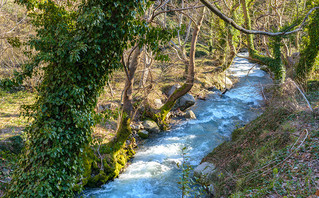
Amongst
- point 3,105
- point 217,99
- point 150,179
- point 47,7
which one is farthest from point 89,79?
point 217,99

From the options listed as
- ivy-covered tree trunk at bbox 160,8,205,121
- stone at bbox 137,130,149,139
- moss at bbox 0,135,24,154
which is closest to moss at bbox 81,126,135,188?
moss at bbox 0,135,24,154

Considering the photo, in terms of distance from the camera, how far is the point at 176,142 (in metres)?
10.5

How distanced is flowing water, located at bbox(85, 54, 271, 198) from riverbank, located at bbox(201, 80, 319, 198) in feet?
4.51

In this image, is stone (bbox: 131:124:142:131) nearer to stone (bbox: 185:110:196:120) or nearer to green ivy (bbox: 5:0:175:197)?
stone (bbox: 185:110:196:120)

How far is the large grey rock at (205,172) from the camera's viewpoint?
706 cm

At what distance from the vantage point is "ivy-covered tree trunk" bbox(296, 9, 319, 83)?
1084 centimetres

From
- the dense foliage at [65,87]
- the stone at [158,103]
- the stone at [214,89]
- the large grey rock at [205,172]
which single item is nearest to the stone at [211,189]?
the large grey rock at [205,172]

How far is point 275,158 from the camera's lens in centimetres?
543

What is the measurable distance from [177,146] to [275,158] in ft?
17.0

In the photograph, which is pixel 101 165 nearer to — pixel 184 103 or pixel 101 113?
pixel 101 113

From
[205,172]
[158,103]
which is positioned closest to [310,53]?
[158,103]

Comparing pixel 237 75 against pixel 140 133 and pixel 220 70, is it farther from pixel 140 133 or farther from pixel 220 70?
pixel 140 133

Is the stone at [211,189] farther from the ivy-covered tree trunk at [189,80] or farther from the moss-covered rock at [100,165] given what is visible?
the ivy-covered tree trunk at [189,80]

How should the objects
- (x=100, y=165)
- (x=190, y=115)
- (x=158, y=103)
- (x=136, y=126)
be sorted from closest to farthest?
(x=100, y=165) → (x=136, y=126) → (x=190, y=115) → (x=158, y=103)
